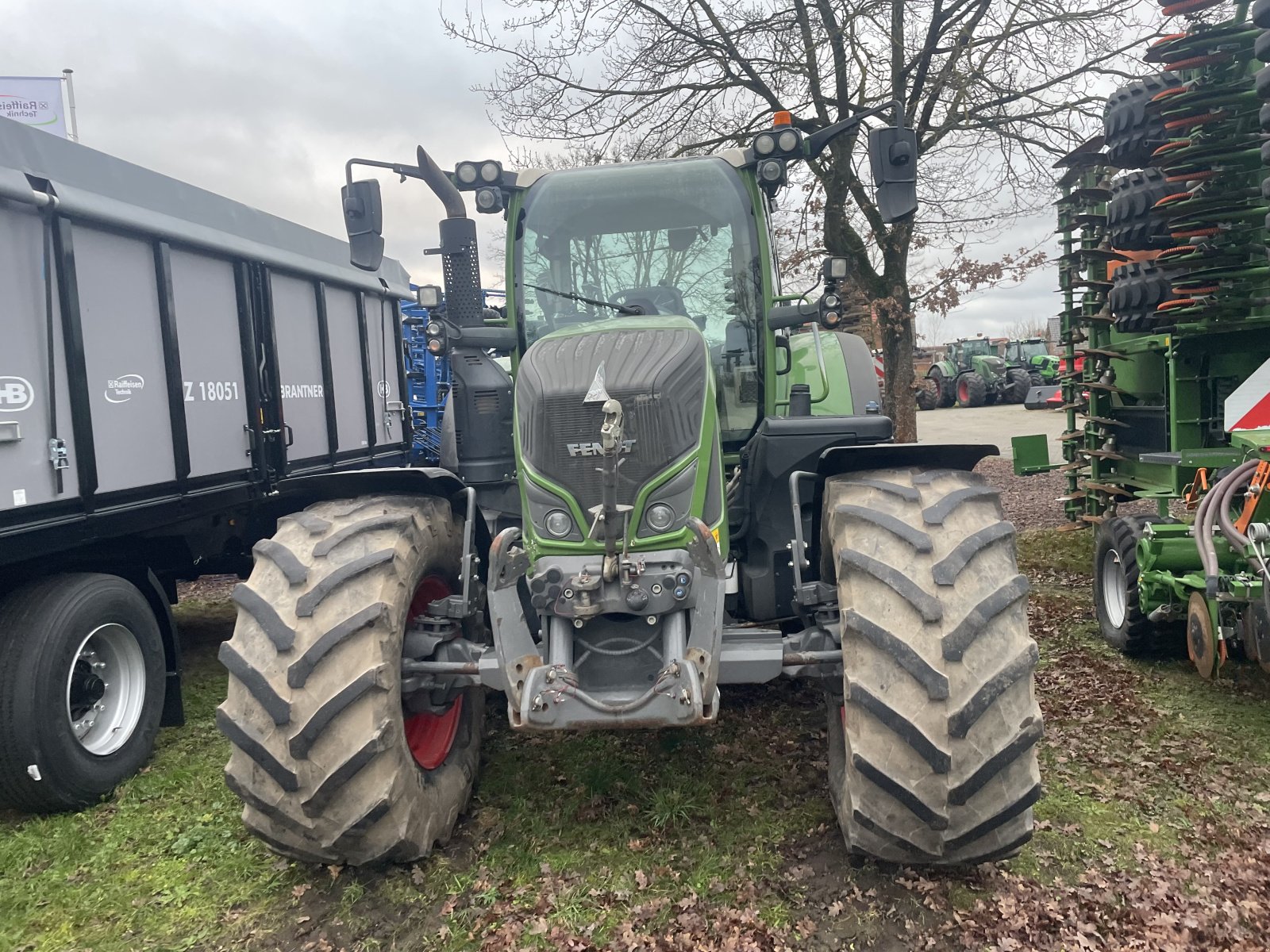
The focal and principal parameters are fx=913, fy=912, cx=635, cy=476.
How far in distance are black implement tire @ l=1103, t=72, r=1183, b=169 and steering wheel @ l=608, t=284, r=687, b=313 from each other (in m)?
3.31

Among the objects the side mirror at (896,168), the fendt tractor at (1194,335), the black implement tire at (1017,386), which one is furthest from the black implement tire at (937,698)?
the black implement tire at (1017,386)

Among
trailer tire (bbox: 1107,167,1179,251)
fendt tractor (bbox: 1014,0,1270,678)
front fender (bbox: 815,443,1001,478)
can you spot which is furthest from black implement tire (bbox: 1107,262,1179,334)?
front fender (bbox: 815,443,1001,478)

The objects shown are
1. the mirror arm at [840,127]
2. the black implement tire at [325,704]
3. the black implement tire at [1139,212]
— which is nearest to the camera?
the black implement tire at [325,704]

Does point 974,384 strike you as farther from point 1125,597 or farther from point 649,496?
point 649,496

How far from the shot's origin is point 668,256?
4.26 meters

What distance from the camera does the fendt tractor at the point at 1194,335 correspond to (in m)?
4.29

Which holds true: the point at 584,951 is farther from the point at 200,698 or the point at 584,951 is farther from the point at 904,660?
the point at 200,698

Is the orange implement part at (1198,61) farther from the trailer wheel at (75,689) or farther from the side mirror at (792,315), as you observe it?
the trailer wheel at (75,689)

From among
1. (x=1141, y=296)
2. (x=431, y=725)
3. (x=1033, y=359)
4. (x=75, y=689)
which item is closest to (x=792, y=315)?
(x=431, y=725)

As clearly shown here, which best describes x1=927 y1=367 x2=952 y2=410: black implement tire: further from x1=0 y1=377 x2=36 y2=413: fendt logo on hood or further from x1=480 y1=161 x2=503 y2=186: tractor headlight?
x1=0 y1=377 x2=36 y2=413: fendt logo on hood

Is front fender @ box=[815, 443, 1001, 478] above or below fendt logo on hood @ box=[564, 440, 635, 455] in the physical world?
below

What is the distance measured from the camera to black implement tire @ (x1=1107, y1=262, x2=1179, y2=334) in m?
5.34

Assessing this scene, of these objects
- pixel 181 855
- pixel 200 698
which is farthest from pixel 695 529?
pixel 200 698

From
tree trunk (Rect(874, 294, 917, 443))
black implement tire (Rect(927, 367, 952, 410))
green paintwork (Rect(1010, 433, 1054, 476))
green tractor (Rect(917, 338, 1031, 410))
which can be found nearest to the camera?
green paintwork (Rect(1010, 433, 1054, 476))
